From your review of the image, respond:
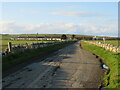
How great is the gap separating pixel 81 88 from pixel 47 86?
174 cm

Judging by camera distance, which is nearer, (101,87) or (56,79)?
(101,87)

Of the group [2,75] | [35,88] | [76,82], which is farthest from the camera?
[2,75]

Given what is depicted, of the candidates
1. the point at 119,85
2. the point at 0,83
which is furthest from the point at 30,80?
the point at 119,85

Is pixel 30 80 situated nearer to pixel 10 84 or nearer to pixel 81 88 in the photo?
pixel 10 84

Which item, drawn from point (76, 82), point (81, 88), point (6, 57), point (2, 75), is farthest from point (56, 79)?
point (6, 57)

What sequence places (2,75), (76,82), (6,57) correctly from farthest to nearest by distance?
(6,57), (2,75), (76,82)

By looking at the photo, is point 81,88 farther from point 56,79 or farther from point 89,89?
Answer: point 56,79

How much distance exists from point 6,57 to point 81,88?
11951mm

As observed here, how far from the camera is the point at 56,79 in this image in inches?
613

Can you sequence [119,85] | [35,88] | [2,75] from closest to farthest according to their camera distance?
[35,88], [119,85], [2,75]

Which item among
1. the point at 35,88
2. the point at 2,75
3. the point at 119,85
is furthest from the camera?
the point at 2,75

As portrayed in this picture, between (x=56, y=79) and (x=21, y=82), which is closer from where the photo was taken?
(x=21, y=82)

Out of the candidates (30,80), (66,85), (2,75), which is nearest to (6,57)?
(2,75)

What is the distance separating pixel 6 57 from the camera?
77.7 ft
